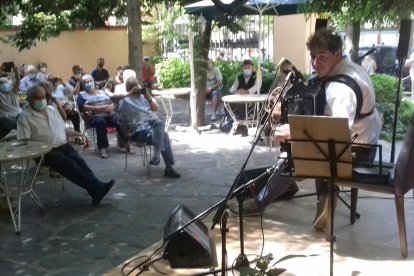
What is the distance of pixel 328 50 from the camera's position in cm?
423

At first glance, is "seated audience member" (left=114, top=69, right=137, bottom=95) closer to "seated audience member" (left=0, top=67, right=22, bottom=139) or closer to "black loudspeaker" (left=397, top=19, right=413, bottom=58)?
"seated audience member" (left=0, top=67, right=22, bottom=139)

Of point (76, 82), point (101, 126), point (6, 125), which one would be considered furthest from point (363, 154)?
point (76, 82)

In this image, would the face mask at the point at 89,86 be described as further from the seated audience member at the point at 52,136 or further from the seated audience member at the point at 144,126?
the seated audience member at the point at 52,136

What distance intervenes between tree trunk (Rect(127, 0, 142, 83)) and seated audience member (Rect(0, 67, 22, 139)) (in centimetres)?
186

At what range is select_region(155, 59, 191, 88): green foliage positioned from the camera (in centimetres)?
1523

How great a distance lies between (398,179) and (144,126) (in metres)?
4.03

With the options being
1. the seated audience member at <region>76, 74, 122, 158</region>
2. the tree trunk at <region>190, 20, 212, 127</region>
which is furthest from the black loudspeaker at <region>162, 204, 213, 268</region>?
the tree trunk at <region>190, 20, 212, 127</region>

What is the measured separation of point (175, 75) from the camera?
50.8 ft

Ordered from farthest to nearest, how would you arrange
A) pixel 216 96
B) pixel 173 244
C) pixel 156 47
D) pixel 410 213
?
pixel 156 47, pixel 216 96, pixel 410 213, pixel 173 244

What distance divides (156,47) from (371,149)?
638 inches

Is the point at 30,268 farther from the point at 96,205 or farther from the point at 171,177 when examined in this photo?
the point at 171,177

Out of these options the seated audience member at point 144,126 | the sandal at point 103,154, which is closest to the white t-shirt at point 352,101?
the seated audience member at point 144,126

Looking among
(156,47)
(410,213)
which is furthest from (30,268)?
(156,47)

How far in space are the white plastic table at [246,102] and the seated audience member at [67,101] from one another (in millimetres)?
2533
